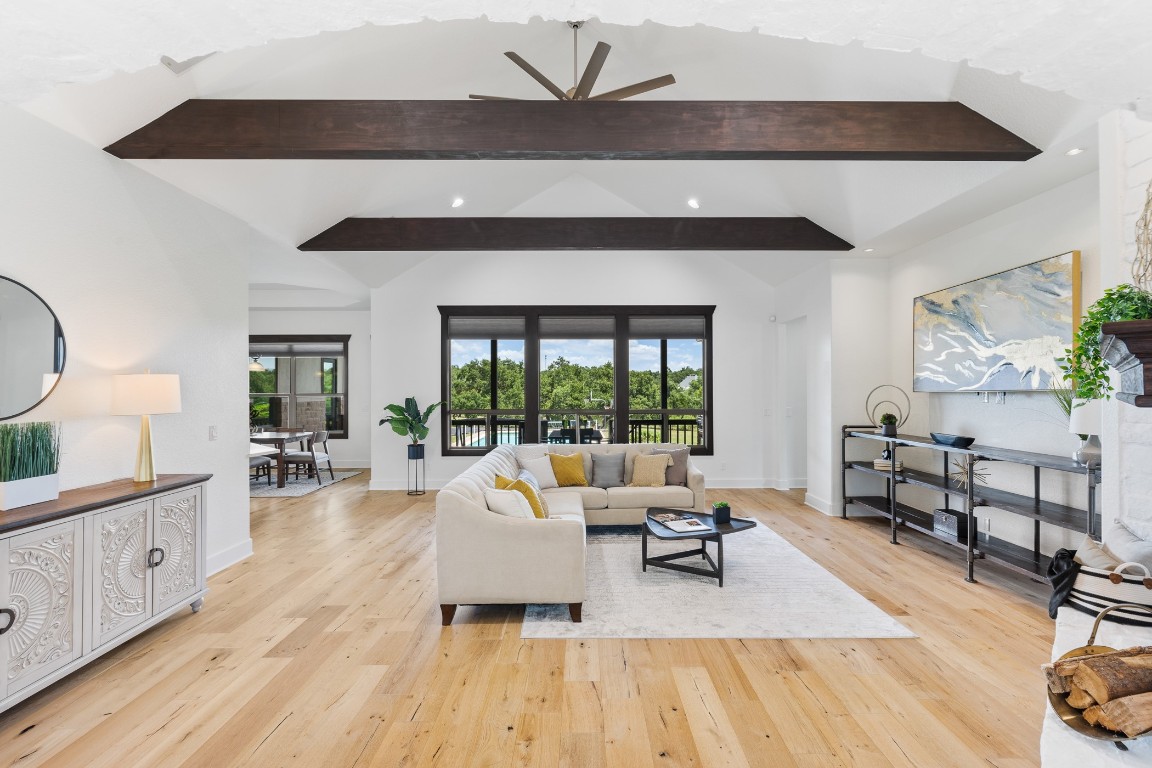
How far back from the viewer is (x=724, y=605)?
3.44 metres

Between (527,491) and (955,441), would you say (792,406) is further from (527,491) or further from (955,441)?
(527,491)

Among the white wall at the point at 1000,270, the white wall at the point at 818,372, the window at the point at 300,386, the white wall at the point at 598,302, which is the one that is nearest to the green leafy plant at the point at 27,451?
the white wall at the point at 598,302

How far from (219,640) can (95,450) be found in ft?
4.22

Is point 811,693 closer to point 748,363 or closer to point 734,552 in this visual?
point 734,552

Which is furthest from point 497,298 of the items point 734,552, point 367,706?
point 367,706

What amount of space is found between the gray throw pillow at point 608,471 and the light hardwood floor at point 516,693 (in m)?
2.19

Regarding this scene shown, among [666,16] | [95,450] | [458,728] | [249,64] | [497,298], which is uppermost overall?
[249,64]

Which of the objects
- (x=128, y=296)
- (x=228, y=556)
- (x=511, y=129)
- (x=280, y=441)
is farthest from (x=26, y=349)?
(x=280, y=441)

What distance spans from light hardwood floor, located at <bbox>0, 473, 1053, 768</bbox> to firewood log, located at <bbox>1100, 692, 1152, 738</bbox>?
109 cm

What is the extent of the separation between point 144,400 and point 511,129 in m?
2.56

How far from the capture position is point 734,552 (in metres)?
4.52

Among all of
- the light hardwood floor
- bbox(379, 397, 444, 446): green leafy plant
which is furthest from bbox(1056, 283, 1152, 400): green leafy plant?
bbox(379, 397, 444, 446): green leafy plant

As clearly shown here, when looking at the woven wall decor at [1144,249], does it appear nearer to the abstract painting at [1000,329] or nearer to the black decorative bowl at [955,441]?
the abstract painting at [1000,329]

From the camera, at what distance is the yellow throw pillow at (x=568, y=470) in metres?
5.44
